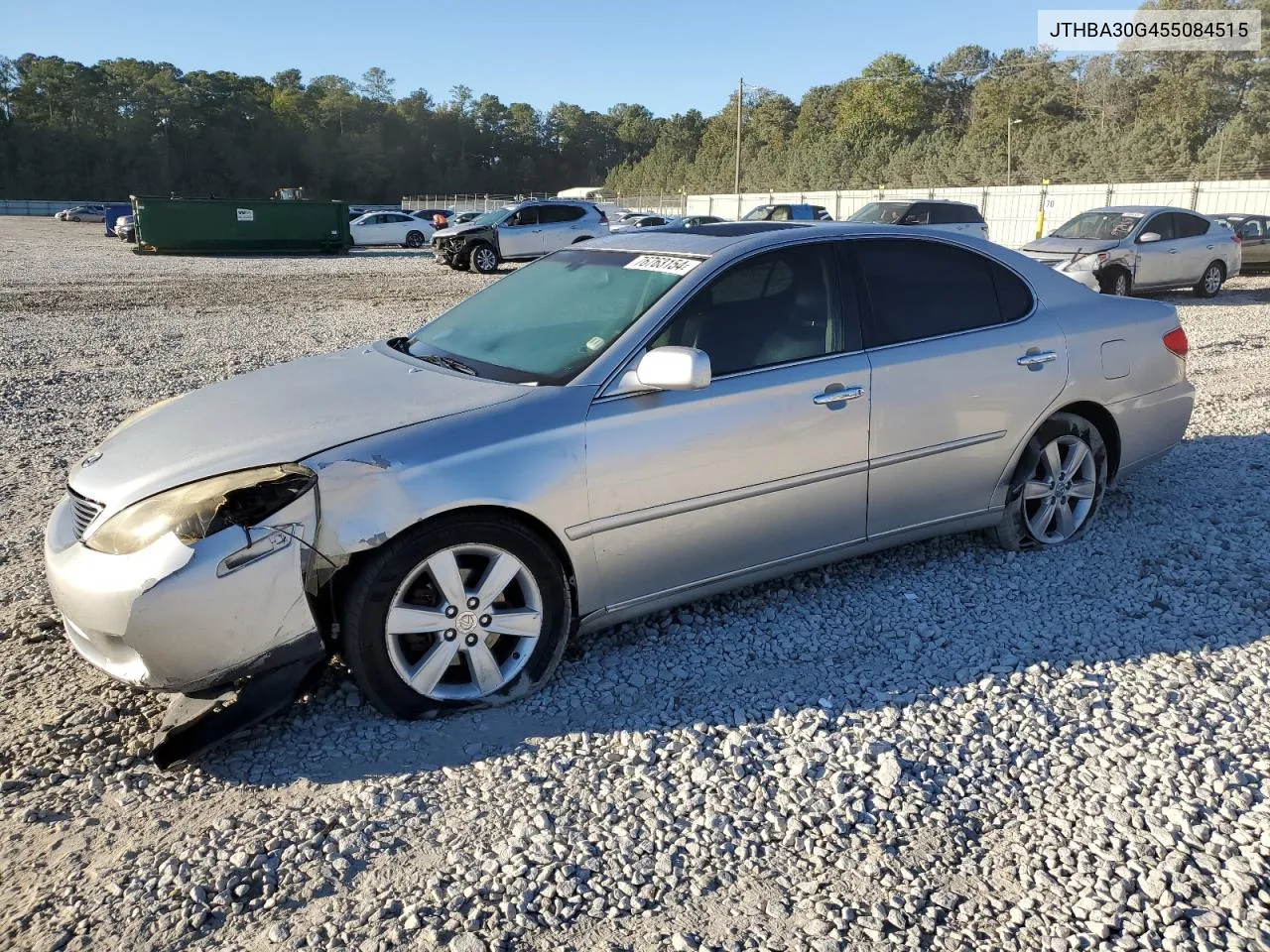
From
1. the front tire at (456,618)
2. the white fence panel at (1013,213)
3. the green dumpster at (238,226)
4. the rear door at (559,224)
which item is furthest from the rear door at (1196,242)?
the green dumpster at (238,226)

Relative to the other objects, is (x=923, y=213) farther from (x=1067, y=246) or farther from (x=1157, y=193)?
(x=1157, y=193)

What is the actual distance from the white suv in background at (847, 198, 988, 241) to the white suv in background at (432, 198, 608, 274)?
→ 7.97 metres

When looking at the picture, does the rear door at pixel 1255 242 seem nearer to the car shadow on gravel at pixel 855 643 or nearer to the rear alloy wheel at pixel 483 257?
the rear alloy wheel at pixel 483 257

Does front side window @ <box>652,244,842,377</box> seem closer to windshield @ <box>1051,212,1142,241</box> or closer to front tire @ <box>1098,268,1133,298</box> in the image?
front tire @ <box>1098,268,1133,298</box>

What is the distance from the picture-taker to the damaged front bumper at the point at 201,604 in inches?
113

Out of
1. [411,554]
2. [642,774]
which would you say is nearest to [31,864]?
[411,554]

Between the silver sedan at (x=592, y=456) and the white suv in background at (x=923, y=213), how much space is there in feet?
47.0

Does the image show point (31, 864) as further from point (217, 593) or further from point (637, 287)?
point (637, 287)

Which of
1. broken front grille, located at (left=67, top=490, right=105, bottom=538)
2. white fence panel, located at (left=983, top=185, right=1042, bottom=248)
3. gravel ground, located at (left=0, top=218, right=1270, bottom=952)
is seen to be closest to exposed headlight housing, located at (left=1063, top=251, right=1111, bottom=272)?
gravel ground, located at (left=0, top=218, right=1270, bottom=952)

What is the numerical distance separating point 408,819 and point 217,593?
2.87ft

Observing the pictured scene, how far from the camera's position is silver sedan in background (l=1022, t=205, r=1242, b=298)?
15031 millimetres

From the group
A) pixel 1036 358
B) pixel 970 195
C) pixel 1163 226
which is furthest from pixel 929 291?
pixel 970 195

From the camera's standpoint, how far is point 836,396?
392 cm

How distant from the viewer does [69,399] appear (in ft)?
27.8
